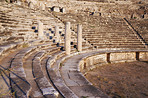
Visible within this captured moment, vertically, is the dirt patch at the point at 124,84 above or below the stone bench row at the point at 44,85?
below

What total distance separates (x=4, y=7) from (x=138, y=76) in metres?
13.2

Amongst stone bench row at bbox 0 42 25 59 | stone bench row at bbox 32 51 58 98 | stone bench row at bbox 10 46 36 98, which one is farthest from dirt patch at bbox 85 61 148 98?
stone bench row at bbox 0 42 25 59

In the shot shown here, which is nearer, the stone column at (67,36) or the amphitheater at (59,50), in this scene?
the amphitheater at (59,50)

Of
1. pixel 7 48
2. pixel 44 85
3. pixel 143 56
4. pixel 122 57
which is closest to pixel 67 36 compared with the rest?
pixel 7 48

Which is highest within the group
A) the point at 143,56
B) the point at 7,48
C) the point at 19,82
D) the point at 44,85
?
the point at 7,48

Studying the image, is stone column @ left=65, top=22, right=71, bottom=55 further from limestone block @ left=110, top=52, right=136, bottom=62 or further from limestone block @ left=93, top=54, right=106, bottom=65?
limestone block @ left=110, top=52, right=136, bottom=62

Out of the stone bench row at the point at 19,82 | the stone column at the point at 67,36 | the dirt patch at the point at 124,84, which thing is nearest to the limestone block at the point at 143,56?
the dirt patch at the point at 124,84

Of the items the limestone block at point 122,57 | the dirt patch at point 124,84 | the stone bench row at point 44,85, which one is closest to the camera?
the stone bench row at point 44,85

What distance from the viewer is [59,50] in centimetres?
1026

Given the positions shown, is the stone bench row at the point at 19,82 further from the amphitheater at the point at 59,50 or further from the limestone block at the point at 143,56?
the limestone block at the point at 143,56

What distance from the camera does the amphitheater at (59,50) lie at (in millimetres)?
3923

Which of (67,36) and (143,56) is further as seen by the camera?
(143,56)

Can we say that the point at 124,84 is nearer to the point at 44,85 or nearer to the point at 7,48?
the point at 44,85

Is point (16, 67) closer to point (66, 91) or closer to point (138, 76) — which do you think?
point (66, 91)
